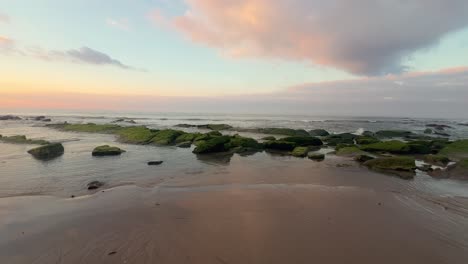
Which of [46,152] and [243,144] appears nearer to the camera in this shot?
[46,152]

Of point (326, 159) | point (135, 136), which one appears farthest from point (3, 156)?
point (326, 159)

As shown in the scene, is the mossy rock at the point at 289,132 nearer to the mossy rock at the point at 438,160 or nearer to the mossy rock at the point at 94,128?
the mossy rock at the point at 438,160

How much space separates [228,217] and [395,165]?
1220cm

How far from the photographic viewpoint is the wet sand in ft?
20.1

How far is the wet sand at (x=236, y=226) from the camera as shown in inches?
241

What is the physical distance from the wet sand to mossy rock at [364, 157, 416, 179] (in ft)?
13.5

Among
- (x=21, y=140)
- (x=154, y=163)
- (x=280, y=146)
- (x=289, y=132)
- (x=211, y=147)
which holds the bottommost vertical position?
(x=21, y=140)

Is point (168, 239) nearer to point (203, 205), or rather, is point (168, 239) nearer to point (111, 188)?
point (203, 205)

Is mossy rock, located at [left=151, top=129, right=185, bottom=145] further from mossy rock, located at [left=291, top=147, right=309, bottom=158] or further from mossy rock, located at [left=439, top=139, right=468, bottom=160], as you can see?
mossy rock, located at [left=439, top=139, right=468, bottom=160]

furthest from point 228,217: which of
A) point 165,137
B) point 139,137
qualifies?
point 139,137

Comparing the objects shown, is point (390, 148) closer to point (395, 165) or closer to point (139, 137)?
point (395, 165)

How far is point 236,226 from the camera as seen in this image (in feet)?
24.8

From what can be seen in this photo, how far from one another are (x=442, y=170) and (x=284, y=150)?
10.6 metres

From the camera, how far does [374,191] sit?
1138cm
